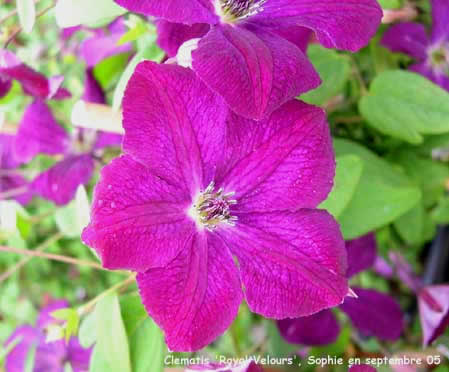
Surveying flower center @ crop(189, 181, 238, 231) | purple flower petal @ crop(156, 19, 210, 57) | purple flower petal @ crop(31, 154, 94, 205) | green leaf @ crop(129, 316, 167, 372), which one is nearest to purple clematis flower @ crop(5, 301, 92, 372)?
purple flower petal @ crop(31, 154, 94, 205)

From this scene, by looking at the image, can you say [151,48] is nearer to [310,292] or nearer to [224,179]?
[224,179]

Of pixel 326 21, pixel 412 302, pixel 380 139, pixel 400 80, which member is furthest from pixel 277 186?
pixel 412 302

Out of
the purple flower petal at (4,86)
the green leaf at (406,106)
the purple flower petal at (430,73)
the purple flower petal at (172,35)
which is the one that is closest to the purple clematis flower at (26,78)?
the purple flower petal at (4,86)

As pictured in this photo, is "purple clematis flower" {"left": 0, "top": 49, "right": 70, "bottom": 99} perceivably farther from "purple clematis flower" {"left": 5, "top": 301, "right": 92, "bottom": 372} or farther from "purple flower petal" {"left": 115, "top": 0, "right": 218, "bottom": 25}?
"purple clematis flower" {"left": 5, "top": 301, "right": 92, "bottom": 372}

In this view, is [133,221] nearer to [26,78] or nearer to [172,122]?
[172,122]

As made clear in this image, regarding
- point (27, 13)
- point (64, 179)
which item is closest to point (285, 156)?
point (27, 13)

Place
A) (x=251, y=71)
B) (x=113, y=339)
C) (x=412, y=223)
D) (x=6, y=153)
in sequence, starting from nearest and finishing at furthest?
(x=251, y=71) → (x=113, y=339) → (x=412, y=223) → (x=6, y=153)
